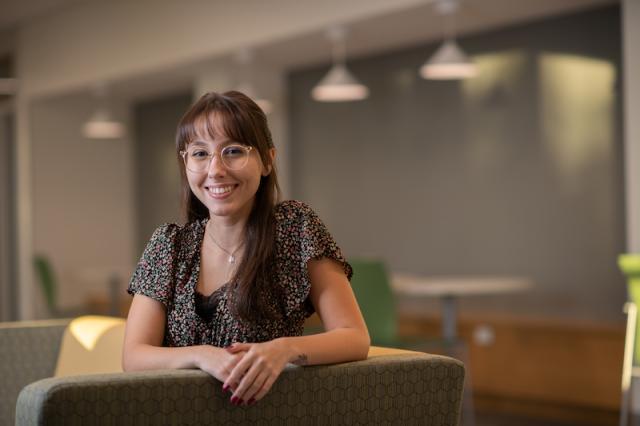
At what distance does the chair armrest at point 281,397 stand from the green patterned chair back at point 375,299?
2815 millimetres

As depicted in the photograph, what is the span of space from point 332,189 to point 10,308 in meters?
4.10

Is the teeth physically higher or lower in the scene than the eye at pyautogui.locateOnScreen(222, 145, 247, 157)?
lower

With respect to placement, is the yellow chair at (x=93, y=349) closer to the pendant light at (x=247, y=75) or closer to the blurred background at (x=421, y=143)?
the blurred background at (x=421, y=143)

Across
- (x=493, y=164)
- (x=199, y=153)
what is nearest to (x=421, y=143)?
(x=493, y=164)

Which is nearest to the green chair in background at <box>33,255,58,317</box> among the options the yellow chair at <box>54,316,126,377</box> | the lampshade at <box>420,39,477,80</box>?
the lampshade at <box>420,39,477,80</box>

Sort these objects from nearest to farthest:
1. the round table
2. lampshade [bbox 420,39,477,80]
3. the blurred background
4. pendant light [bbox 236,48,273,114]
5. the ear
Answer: the ear, the round table, lampshade [bbox 420,39,477,80], the blurred background, pendant light [bbox 236,48,273,114]

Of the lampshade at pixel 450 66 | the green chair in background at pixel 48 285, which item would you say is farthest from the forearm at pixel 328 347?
the green chair in background at pixel 48 285

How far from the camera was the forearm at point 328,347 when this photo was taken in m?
1.55

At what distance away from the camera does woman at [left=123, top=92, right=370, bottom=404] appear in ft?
5.74

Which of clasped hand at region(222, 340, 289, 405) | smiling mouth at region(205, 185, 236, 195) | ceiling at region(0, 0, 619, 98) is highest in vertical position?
ceiling at region(0, 0, 619, 98)

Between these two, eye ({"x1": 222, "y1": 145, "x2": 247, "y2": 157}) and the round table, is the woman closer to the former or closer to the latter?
eye ({"x1": 222, "y1": 145, "x2": 247, "y2": 157})

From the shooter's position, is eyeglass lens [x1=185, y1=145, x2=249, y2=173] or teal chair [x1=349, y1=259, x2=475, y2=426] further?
teal chair [x1=349, y1=259, x2=475, y2=426]

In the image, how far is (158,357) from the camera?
5.36 feet

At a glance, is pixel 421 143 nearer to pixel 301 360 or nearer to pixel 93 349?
pixel 93 349
